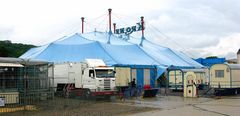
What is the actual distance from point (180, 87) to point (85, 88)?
13.6 m

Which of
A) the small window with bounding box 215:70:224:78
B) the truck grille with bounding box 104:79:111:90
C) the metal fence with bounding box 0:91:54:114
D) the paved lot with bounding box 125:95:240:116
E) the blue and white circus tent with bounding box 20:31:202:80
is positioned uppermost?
the blue and white circus tent with bounding box 20:31:202:80

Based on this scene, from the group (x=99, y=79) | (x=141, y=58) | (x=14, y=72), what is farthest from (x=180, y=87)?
(x=14, y=72)

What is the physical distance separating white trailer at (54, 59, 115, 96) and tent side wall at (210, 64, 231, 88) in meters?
10.3

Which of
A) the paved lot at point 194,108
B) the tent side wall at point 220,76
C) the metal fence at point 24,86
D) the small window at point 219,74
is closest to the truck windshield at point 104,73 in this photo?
the metal fence at point 24,86

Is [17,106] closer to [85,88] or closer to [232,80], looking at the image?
[85,88]

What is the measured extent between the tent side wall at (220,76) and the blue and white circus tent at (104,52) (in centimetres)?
974

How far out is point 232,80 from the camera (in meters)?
33.3

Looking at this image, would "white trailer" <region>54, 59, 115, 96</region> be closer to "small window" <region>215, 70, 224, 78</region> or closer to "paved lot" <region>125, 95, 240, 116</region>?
"paved lot" <region>125, 95, 240, 116</region>

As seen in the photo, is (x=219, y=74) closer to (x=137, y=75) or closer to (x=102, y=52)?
(x=137, y=75)

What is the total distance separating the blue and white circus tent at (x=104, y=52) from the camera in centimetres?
4306

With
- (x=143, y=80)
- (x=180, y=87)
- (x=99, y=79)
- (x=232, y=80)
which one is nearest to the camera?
(x=99, y=79)

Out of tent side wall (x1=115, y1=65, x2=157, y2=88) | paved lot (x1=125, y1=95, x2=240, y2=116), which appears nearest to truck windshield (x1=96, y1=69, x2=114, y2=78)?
paved lot (x1=125, y1=95, x2=240, y2=116)

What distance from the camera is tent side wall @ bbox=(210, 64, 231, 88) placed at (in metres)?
33.3

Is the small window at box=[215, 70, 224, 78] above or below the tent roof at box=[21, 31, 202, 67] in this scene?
below
